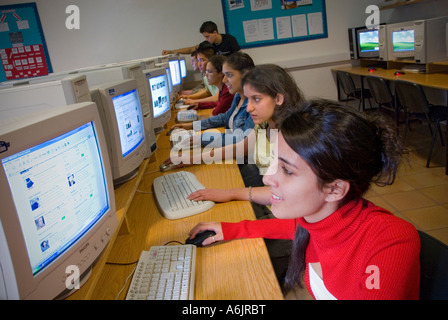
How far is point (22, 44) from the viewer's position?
15.4 ft

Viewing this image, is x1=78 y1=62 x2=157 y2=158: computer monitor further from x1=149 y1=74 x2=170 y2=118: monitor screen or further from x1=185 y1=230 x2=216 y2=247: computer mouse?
x1=185 y1=230 x2=216 y2=247: computer mouse

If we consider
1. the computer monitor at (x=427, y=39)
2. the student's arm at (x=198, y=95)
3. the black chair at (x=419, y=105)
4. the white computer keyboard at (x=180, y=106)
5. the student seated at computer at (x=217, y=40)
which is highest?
the student seated at computer at (x=217, y=40)

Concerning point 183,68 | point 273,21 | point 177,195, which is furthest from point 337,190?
point 273,21

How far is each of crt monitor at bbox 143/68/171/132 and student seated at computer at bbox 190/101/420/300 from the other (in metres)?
1.35

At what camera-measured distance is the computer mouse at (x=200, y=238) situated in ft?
3.52

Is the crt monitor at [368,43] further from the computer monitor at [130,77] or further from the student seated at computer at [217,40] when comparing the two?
the computer monitor at [130,77]

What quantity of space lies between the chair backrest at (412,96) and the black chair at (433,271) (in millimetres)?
2682

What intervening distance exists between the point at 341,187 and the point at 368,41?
188 inches

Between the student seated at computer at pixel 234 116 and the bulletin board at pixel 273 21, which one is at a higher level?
the bulletin board at pixel 273 21

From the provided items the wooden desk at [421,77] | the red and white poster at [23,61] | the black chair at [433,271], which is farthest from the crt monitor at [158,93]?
the red and white poster at [23,61]

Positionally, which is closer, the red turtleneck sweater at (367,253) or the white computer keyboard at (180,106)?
the red turtleneck sweater at (367,253)

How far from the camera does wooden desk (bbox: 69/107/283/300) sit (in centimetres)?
86
